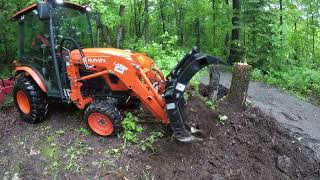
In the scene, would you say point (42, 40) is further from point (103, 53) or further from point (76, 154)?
point (76, 154)

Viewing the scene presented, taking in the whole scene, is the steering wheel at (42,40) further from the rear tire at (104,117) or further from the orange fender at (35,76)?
the rear tire at (104,117)

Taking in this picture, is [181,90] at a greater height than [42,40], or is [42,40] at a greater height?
[42,40]

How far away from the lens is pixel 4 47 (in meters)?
11.5

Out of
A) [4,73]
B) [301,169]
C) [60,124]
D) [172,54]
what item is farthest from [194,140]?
[4,73]

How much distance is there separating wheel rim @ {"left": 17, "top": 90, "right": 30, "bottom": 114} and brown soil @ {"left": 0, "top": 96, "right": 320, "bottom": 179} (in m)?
0.27

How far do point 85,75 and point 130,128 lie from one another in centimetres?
→ 130

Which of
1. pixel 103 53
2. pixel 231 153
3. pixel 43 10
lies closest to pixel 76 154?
pixel 103 53

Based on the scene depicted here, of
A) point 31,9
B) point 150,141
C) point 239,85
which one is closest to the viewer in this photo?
point 150,141

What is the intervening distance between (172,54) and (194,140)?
4.27 metres

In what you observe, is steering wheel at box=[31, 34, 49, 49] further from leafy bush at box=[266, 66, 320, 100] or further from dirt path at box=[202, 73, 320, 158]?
leafy bush at box=[266, 66, 320, 100]

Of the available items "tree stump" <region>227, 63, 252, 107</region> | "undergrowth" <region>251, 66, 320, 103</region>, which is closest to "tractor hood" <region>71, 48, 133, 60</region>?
"tree stump" <region>227, 63, 252, 107</region>

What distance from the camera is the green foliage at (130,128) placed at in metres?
6.18

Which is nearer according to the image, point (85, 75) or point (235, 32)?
point (85, 75)

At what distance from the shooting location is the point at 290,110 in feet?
33.0
